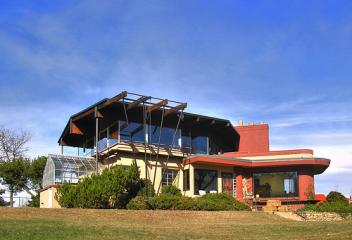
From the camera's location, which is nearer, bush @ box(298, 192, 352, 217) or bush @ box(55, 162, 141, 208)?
bush @ box(55, 162, 141, 208)

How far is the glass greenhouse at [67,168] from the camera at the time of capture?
35681mm

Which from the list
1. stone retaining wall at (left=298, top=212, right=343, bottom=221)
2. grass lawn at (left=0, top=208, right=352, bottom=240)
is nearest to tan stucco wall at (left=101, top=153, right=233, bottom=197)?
stone retaining wall at (left=298, top=212, right=343, bottom=221)

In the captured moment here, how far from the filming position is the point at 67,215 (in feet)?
71.4

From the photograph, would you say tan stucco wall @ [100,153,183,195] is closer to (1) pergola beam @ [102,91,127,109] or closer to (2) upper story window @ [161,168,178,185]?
(2) upper story window @ [161,168,178,185]

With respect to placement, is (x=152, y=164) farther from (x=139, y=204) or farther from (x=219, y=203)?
(x=139, y=204)

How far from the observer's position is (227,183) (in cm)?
3909

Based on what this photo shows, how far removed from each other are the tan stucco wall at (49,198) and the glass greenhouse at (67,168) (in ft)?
1.94

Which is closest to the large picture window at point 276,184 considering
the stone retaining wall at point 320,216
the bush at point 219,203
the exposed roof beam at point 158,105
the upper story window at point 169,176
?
the upper story window at point 169,176

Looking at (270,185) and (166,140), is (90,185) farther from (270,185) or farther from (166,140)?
(270,185)

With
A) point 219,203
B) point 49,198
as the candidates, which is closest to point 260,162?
point 219,203

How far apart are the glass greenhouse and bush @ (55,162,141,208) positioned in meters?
6.76

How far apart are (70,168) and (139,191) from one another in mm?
6887

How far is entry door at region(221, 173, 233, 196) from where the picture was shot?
3881 centimetres

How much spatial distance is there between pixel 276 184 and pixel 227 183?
13.2 ft
